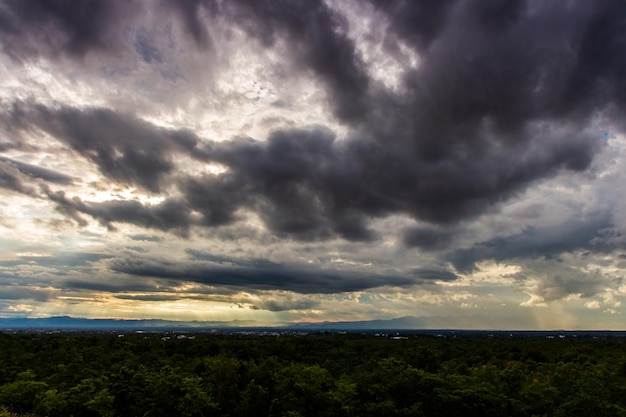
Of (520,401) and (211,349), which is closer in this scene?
(520,401)

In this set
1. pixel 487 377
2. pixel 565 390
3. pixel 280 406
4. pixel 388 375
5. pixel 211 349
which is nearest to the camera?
pixel 280 406

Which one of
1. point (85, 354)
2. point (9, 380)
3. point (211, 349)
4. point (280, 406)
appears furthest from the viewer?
point (211, 349)

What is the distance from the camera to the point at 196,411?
3178cm

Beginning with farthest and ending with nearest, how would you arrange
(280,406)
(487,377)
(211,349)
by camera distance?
(211,349) → (487,377) → (280,406)

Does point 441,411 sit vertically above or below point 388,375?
below

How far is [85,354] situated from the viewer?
74.6 m

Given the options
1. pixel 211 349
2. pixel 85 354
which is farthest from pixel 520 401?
pixel 211 349

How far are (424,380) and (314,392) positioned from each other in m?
9.27

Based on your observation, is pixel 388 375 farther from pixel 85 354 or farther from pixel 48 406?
pixel 85 354

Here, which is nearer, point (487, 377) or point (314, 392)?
point (314, 392)

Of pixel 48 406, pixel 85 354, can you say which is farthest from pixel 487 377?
pixel 85 354

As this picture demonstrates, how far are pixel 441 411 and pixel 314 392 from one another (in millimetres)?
10319

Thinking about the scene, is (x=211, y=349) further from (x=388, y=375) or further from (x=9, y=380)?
(x=388, y=375)

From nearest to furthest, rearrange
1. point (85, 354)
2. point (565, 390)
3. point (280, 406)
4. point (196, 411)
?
1. point (196, 411)
2. point (280, 406)
3. point (565, 390)
4. point (85, 354)
